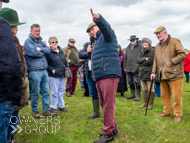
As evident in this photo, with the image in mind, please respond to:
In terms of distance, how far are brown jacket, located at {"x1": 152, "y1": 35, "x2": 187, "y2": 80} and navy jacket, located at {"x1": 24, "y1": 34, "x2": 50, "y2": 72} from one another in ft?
Answer: 11.3

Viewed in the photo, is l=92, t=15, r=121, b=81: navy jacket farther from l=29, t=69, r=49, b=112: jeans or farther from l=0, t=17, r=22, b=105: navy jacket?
l=29, t=69, r=49, b=112: jeans

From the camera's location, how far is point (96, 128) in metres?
4.58

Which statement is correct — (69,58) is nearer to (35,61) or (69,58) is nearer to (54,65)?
(54,65)

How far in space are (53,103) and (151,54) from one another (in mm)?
3892

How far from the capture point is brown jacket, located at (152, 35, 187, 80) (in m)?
4.70

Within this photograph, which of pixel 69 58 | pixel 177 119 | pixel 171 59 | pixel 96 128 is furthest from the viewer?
pixel 69 58

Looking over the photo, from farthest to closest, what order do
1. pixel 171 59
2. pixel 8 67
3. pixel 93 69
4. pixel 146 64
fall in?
pixel 146 64 → pixel 171 59 → pixel 93 69 → pixel 8 67

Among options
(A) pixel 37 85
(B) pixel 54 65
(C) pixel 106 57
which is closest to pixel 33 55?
(A) pixel 37 85

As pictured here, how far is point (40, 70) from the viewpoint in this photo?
5.12 metres

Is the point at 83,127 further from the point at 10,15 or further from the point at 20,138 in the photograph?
the point at 10,15

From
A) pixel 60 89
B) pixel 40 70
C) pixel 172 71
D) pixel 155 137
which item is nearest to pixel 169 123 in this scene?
pixel 155 137

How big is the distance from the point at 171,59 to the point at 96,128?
2.79m

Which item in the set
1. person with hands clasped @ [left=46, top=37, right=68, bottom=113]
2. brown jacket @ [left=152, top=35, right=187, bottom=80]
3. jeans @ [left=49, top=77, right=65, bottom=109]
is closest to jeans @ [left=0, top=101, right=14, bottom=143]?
person with hands clasped @ [left=46, top=37, right=68, bottom=113]

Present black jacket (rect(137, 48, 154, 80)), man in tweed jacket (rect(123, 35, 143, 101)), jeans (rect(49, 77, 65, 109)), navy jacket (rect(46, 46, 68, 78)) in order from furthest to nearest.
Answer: man in tweed jacket (rect(123, 35, 143, 101)) < black jacket (rect(137, 48, 154, 80)) < jeans (rect(49, 77, 65, 109)) < navy jacket (rect(46, 46, 68, 78))
